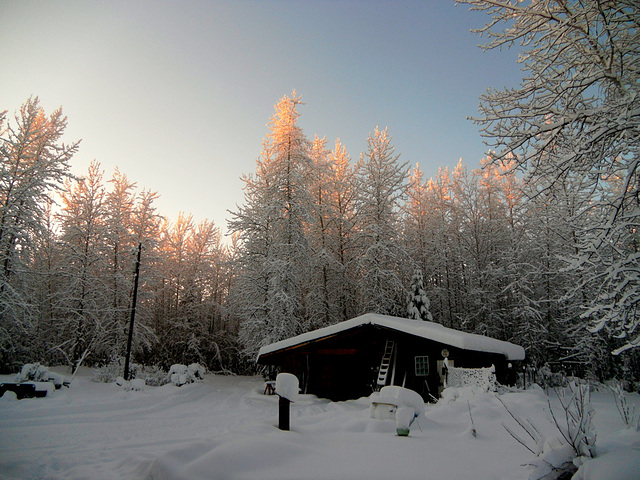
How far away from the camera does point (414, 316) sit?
24359mm

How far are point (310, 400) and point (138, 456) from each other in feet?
36.4

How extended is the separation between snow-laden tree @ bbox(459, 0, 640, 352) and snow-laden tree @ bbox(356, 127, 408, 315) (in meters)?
16.9

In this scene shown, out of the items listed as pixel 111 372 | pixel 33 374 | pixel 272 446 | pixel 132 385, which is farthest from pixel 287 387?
pixel 111 372

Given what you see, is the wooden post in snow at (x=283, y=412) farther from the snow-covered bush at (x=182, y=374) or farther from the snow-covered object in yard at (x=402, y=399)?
the snow-covered bush at (x=182, y=374)

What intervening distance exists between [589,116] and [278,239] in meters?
18.0

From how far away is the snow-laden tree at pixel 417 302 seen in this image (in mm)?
24547

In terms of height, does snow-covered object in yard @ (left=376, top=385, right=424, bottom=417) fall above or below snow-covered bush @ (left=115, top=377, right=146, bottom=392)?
above

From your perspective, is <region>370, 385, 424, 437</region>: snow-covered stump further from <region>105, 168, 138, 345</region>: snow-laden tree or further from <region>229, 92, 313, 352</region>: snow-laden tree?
<region>105, 168, 138, 345</region>: snow-laden tree

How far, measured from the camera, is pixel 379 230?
24203 mm

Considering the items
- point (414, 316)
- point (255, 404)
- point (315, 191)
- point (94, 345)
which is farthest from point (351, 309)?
point (94, 345)

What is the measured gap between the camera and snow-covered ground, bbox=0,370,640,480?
5113mm

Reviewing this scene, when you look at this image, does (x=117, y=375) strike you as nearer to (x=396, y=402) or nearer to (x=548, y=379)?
(x=396, y=402)

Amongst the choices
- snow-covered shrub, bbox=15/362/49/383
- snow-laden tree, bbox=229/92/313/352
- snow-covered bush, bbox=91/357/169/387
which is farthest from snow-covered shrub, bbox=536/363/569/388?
snow-covered shrub, bbox=15/362/49/383

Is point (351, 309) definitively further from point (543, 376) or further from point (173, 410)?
point (173, 410)
